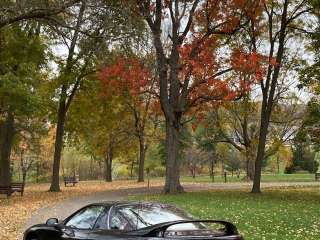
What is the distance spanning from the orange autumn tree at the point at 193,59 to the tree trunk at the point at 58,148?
972 centimetres

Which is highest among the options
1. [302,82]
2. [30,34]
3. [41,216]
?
[30,34]

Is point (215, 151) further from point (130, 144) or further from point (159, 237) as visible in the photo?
point (159, 237)

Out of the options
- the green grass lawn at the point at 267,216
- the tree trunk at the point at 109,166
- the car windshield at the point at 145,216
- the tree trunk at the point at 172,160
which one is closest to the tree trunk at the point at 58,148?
the tree trunk at the point at 172,160

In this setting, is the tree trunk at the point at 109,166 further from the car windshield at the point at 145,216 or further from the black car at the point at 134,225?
the car windshield at the point at 145,216

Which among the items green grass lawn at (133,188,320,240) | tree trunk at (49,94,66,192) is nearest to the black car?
green grass lawn at (133,188,320,240)

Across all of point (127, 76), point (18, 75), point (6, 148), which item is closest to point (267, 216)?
point (127, 76)

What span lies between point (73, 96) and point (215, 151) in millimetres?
36545

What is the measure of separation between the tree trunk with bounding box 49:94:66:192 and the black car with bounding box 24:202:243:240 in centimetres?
2760

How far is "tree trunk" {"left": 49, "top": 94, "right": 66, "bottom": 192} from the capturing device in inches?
1431

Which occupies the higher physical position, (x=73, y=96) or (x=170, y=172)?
(x=73, y=96)

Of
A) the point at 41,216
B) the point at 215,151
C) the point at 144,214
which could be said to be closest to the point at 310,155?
the point at 215,151

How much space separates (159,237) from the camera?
268 inches

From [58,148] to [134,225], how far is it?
30.0 meters

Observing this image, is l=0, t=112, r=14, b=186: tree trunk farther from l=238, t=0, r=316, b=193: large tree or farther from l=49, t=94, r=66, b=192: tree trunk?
l=238, t=0, r=316, b=193: large tree
